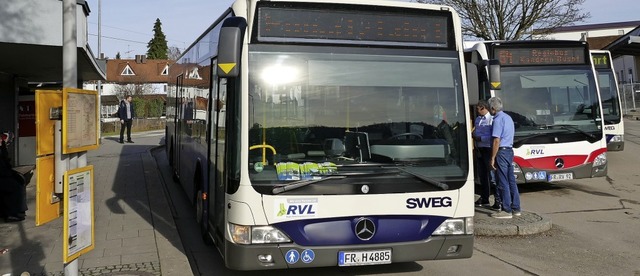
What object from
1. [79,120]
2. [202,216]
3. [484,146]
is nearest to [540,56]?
[484,146]

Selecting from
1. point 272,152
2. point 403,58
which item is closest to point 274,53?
point 272,152

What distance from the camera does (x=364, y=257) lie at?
488 centimetres

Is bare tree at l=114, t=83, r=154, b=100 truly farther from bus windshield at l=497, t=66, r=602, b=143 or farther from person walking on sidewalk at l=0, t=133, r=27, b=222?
bus windshield at l=497, t=66, r=602, b=143

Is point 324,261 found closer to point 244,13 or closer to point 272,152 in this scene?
point 272,152

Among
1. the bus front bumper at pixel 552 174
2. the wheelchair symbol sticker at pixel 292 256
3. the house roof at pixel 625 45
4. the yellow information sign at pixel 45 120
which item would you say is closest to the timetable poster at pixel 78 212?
the yellow information sign at pixel 45 120

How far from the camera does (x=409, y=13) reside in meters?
5.30

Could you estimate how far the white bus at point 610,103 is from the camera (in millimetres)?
12867

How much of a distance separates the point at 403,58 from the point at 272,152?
156 cm

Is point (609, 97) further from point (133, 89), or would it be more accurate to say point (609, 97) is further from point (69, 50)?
point (133, 89)

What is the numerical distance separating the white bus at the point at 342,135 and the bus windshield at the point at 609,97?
9.37 m

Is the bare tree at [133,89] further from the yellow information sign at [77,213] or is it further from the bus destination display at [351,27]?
the bus destination display at [351,27]

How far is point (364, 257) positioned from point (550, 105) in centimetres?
682

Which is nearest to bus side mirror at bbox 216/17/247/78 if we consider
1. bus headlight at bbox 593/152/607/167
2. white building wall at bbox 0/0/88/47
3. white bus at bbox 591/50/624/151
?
white building wall at bbox 0/0/88/47

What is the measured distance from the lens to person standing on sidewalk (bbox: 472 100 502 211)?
28.4 feet
